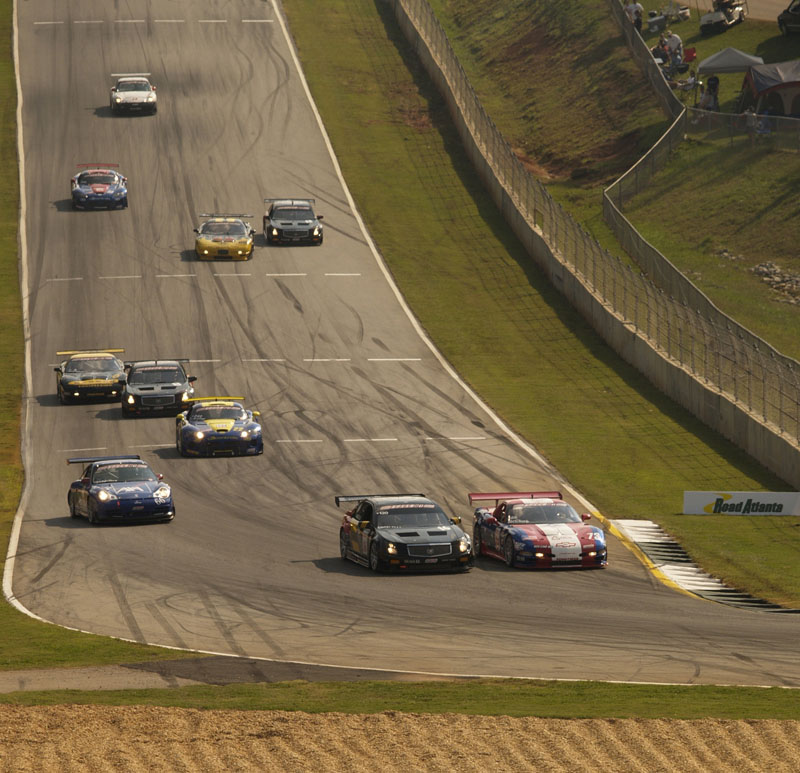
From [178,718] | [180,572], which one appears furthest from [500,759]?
[180,572]

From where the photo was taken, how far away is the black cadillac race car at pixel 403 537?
25.2 m

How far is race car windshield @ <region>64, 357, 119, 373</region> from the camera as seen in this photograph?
4256 centimetres

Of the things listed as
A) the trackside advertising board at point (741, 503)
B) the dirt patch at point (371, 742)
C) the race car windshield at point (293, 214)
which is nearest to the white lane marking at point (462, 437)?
the trackside advertising board at point (741, 503)

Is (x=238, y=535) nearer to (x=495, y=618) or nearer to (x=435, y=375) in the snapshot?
(x=495, y=618)

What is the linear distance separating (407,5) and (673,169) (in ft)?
104

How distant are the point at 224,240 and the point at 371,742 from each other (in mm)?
42594

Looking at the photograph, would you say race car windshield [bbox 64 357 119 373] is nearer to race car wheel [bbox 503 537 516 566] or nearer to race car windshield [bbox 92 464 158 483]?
race car windshield [bbox 92 464 158 483]

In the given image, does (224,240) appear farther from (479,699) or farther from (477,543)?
(479,699)

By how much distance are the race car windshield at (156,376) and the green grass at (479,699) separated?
24366mm

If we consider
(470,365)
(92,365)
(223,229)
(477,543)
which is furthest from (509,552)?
(223,229)

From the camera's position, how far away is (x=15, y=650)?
19578mm

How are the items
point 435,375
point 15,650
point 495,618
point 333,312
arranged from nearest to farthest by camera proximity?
Result: point 15,650
point 495,618
point 435,375
point 333,312

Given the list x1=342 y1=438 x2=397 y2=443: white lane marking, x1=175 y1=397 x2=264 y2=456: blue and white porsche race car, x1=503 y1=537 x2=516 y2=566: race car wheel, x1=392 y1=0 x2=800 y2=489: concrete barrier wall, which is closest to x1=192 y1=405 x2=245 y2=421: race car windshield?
x1=175 y1=397 x2=264 y2=456: blue and white porsche race car

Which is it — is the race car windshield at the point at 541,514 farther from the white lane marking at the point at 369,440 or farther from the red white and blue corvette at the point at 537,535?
the white lane marking at the point at 369,440
